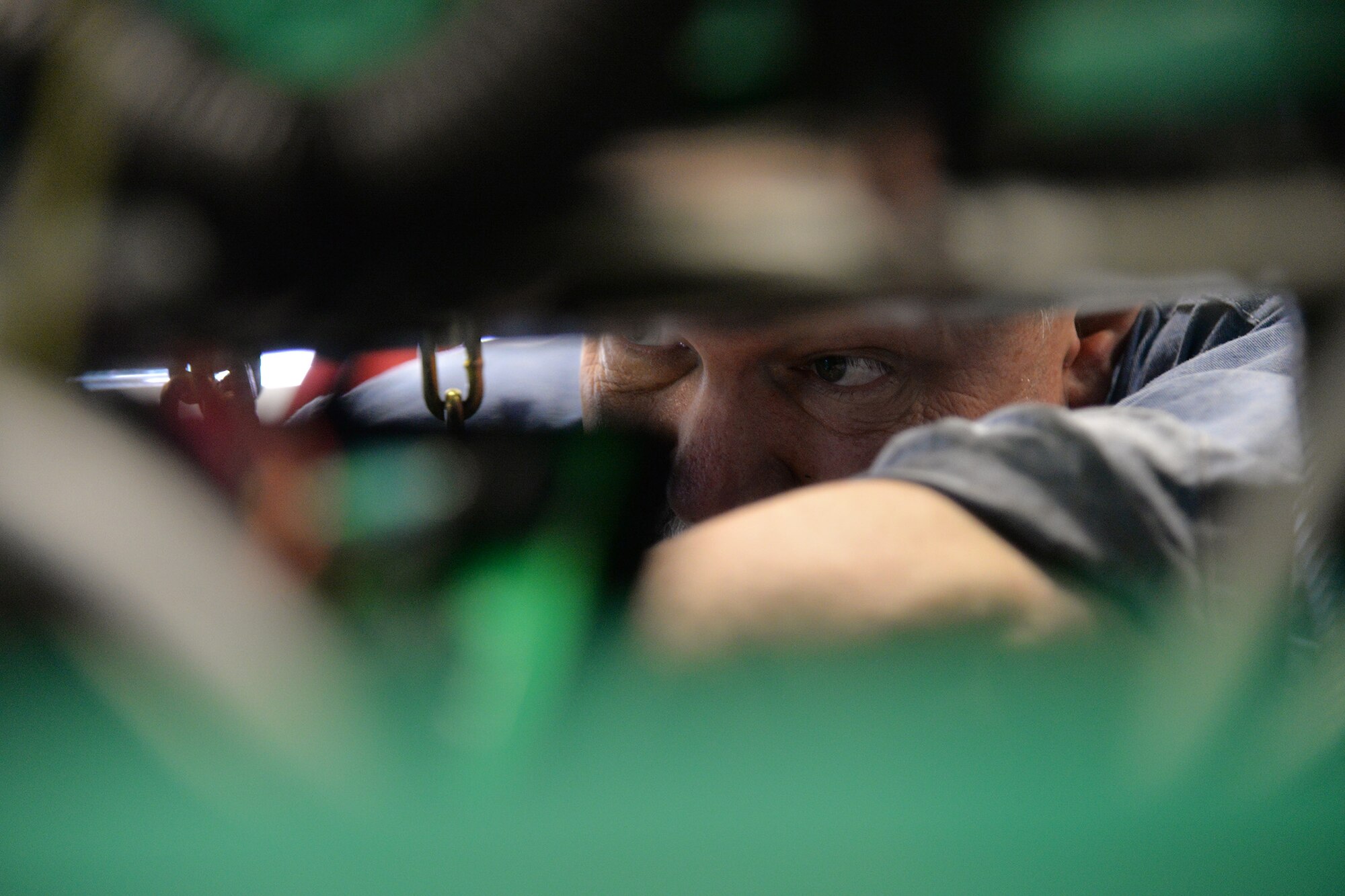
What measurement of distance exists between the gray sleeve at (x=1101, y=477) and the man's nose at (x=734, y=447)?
444mm

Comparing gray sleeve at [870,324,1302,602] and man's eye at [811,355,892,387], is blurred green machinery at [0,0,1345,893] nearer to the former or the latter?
gray sleeve at [870,324,1302,602]

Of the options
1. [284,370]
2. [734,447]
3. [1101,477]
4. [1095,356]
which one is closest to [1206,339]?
[1095,356]

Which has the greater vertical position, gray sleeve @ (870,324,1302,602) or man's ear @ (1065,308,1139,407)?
man's ear @ (1065,308,1139,407)

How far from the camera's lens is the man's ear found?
901mm

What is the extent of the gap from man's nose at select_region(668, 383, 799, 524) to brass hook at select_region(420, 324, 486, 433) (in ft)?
0.91

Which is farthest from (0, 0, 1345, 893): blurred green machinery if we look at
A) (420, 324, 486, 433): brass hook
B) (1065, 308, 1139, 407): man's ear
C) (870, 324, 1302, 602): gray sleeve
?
(1065, 308, 1139, 407): man's ear

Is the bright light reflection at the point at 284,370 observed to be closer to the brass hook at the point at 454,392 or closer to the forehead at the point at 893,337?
the brass hook at the point at 454,392

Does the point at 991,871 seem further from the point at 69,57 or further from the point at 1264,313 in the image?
the point at 1264,313

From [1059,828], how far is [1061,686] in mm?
38

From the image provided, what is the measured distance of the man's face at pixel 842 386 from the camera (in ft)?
2.76

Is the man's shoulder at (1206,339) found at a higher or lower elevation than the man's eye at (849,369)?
lower

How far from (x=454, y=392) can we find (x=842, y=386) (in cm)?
45

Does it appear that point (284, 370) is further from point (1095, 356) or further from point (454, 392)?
point (1095, 356)

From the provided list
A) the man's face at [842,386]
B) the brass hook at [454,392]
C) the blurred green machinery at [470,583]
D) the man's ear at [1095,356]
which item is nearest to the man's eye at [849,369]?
the man's face at [842,386]
